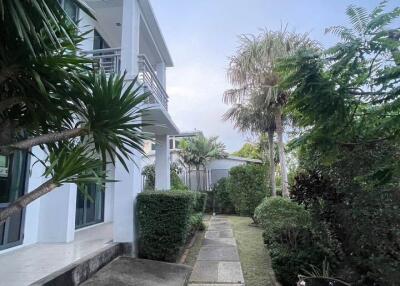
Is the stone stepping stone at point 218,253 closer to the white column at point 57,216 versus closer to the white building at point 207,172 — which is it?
the white column at point 57,216

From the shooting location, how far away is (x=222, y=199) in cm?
1978

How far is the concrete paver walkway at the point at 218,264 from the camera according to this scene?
20.4 feet

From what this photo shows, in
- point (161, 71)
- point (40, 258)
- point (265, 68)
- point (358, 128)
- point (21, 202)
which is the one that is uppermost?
point (265, 68)

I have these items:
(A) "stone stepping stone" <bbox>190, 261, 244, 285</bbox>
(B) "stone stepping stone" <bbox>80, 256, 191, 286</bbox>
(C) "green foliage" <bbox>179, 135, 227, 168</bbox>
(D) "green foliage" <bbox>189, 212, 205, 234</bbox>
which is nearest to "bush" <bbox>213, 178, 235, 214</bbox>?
(C) "green foliage" <bbox>179, 135, 227, 168</bbox>

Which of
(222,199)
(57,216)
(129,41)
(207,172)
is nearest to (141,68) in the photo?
(129,41)

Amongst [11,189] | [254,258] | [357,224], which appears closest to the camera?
[357,224]

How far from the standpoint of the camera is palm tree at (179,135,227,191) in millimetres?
21812

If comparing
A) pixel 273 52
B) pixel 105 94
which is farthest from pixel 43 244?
pixel 273 52

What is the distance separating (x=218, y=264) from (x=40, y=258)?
4025 millimetres

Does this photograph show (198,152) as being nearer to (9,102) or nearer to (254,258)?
(254,258)

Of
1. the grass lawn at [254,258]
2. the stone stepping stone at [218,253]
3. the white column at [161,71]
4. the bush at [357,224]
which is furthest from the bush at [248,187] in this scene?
the bush at [357,224]

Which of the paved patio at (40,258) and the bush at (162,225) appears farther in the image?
the bush at (162,225)

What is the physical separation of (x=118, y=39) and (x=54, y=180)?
374 inches

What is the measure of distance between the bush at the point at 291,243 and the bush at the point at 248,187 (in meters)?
7.56
